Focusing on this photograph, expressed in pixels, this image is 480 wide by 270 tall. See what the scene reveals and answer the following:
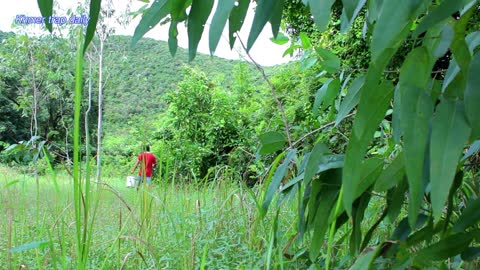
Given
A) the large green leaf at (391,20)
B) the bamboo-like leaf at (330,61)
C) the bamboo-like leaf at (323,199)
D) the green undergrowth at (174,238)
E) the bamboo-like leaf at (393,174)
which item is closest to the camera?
the large green leaf at (391,20)

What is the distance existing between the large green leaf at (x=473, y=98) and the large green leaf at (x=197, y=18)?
199 mm

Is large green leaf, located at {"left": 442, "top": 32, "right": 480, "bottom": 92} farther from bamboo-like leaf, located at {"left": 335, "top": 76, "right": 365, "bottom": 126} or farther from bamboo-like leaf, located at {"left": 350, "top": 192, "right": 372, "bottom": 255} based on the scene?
bamboo-like leaf, located at {"left": 350, "top": 192, "right": 372, "bottom": 255}

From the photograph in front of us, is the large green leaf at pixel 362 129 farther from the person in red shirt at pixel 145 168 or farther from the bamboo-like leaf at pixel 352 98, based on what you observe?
the person in red shirt at pixel 145 168

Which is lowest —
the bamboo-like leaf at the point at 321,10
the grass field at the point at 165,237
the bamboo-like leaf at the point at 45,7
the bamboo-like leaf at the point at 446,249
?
the grass field at the point at 165,237

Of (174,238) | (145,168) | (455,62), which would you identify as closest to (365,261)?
(455,62)

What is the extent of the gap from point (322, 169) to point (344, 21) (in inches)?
7.9

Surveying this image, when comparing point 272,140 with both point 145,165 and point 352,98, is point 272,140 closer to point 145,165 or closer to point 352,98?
point 352,98

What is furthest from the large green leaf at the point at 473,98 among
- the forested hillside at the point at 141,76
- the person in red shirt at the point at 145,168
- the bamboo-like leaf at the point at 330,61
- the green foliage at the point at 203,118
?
the forested hillside at the point at 141,76

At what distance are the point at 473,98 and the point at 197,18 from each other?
0.70 ft

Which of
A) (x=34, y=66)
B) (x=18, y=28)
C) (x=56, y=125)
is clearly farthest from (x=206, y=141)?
(x=56, y=125)

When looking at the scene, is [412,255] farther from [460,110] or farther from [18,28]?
[18,28]

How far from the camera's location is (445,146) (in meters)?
0.29

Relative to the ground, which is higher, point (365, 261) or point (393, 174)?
point (393, 174)

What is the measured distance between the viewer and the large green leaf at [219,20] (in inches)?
12.6
